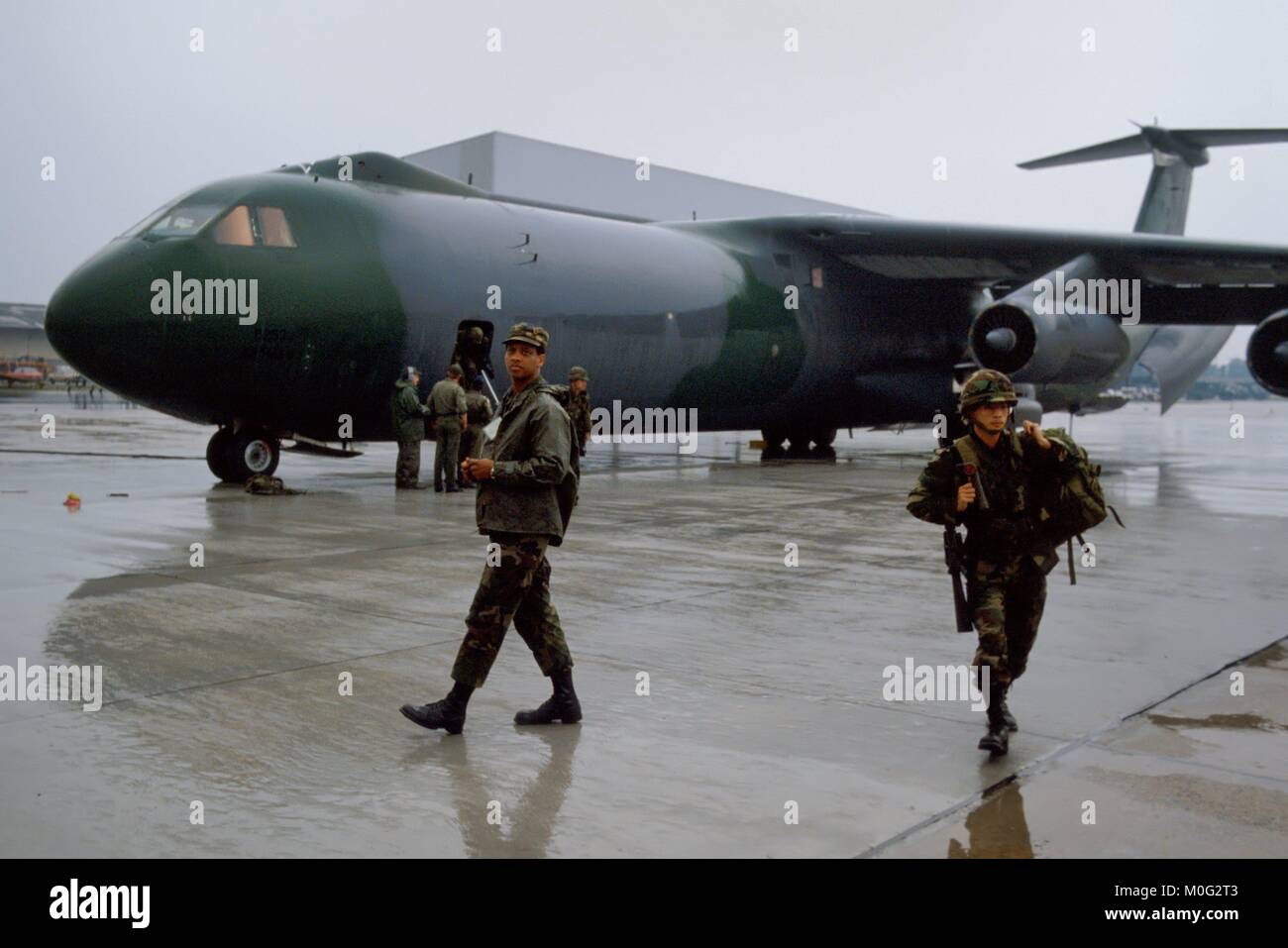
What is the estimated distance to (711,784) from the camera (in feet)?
14.4

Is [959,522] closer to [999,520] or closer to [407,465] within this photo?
[999,520]

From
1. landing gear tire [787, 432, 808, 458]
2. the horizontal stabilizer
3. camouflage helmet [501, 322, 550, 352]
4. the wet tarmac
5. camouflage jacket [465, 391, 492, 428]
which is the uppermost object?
the horizontal stabilizer

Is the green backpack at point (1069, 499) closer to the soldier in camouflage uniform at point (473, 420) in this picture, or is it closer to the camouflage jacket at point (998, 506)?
the camouflage jacket at point (998, 506)

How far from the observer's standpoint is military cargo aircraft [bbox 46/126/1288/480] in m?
13.2

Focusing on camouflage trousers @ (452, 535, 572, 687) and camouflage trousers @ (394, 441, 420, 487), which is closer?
camouflage trousers @ (452, 535, 572, 687)

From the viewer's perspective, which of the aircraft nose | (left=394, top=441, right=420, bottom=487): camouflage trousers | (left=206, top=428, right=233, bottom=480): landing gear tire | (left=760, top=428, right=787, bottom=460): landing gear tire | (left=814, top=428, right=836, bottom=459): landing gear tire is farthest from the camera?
(left=814, top=428, right=836, bottom=459): landing gear tire

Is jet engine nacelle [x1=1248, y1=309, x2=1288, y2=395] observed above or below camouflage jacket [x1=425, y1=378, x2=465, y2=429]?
above

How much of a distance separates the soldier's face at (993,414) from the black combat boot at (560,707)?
80.1 inches

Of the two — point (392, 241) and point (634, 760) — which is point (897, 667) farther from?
point (392, 241)

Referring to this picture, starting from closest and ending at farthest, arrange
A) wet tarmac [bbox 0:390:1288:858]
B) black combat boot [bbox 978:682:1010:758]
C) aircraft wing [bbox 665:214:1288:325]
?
wet tarmac [bbox 0:390:1288:858]
black combat boot [bbox 978:682:1010:758]
aircraft wing [bbox 665:214:1288:325]

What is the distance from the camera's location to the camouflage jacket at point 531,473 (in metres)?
5.07

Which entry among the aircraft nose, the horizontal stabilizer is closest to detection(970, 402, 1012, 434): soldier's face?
the aircraft nose

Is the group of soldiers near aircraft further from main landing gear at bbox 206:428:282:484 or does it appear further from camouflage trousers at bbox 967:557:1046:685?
main landing gear at bbox 206:428:282:484

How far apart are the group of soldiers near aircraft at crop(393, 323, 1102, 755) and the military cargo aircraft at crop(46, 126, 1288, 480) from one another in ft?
29.7
